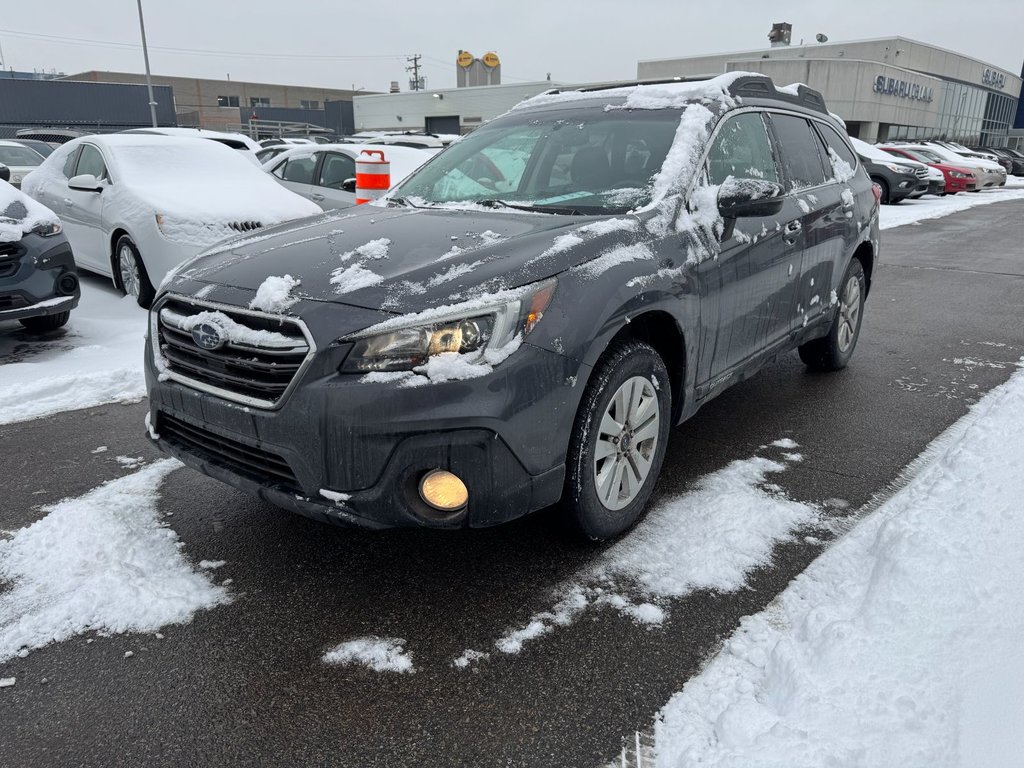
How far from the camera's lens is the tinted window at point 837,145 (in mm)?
4961

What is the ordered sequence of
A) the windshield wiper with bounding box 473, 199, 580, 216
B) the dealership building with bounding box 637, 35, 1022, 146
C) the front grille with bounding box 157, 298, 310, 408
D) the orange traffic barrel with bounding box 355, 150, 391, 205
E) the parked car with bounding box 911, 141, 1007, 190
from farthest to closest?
the dealership building with bounding box 637, 35, 1022, 146
the parked car with bounding box 911, 141, 1007, 190
the orange traffic barrel with bounding box 355, 150, 391, 205
the windshield wiper with bounding box 473, 199, 580, 216
the front grille with bounding box 157, 298, 310, 408

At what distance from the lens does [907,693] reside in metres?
2.13

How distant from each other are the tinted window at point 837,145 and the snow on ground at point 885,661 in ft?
8.71

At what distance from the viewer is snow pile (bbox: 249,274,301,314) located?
99.5 inches

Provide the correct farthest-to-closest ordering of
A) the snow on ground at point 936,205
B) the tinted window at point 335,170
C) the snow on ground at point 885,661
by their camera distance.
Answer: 1. the snow on ground at point 936,205
2. the tinted window at point 335,170
3. the snow on ground at point 885,661

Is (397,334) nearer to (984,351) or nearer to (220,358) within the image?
(220,358)

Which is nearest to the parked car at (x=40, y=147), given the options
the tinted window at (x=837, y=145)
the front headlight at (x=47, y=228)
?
the front headlight at (x=47, y=228)

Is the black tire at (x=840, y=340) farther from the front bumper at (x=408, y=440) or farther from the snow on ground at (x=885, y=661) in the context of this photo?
the front bumper at (x=408, y=440)

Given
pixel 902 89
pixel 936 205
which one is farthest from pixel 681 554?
pixel 902 89

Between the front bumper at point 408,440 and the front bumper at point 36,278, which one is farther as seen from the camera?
the front bumper at point 36,278

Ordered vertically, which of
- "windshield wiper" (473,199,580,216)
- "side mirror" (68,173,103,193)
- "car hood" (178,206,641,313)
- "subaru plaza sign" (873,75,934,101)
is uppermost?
"subaru plaza sign" (873,75,934,101)

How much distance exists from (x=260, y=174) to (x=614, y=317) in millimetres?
6694

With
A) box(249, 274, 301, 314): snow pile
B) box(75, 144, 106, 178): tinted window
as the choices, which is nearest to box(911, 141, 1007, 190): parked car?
box(75, 144, 106, 178): tinted window

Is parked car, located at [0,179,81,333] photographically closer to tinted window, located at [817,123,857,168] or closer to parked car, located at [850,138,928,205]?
tinted window, located at [817,123,857,168]
